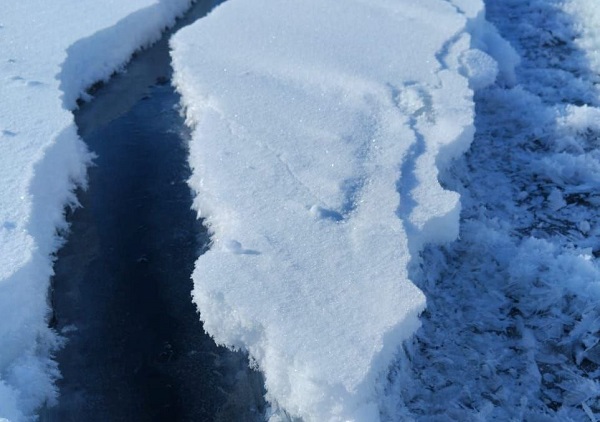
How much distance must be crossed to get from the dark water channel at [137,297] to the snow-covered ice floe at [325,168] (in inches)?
10.9

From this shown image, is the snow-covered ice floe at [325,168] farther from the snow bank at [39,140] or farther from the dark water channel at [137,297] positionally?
the snow bank at [39,140]

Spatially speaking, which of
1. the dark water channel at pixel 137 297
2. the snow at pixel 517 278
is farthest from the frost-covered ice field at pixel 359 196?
the dark water channel at pixel 137 297

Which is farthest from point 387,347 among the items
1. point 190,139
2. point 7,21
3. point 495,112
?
point 7,21

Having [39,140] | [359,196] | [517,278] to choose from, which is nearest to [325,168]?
[359,196]

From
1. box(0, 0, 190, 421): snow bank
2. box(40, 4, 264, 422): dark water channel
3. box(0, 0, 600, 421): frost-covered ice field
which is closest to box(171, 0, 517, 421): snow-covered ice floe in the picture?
box(0, 0, 600, 421): frost-covered ice field

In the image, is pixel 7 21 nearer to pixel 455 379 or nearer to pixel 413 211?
pixel 413 211

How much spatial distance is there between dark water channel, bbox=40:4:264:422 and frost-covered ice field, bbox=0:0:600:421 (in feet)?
0.57

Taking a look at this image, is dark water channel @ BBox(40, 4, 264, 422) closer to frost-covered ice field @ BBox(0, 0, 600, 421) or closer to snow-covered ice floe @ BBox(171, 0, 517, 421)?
frost-covered ice field @ BBox(0, 0, 600, 421)

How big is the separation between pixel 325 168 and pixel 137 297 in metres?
1.66

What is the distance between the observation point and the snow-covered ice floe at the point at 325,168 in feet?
11.5

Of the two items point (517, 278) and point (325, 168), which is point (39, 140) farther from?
point (517, 278)

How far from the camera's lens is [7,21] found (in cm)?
684

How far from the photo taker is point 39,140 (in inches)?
196

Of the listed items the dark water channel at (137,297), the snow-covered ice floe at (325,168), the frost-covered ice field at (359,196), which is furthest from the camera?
the dark water channel at (137,297)
